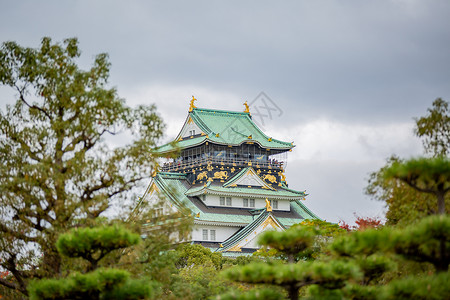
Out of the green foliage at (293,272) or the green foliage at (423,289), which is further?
the green foliage at (293,272)

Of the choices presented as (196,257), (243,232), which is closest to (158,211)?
(196,257)

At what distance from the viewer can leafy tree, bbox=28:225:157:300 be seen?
1516 cm

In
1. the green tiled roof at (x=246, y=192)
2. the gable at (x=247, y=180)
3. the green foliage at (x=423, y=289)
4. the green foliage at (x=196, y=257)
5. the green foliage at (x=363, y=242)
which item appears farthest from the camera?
the gable at (x=247, y=180)

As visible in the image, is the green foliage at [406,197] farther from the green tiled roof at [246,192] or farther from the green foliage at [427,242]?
the green tiled roof at [246,192]

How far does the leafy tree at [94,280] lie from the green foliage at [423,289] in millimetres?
5764

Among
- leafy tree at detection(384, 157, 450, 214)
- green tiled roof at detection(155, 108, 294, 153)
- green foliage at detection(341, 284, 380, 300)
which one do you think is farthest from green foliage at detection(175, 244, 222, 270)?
leafy tree at detection(384, 157, 450, 214)

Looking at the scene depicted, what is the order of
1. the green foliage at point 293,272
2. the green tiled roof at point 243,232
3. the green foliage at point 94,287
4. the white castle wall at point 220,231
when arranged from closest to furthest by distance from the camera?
the green foliage at point 293,272
the green foliage at point 94,287
the green tiled roof at point 243,232
the white castle wall at point 220,231

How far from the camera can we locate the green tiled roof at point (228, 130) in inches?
2103

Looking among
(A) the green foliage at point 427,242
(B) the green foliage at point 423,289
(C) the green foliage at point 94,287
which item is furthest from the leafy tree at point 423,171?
(C) the green foliage at point 94,287

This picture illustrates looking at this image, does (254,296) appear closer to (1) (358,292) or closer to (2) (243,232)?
(1) (358,292)

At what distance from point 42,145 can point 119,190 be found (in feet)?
8.25

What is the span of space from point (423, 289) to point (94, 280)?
7.31m

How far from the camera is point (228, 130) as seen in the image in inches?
2186

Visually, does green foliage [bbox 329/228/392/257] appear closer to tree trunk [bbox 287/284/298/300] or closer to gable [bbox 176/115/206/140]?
tree trunk [bbox 287/284/298/300]
